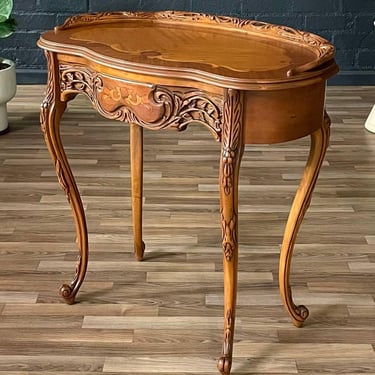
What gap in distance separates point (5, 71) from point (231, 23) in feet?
6.00

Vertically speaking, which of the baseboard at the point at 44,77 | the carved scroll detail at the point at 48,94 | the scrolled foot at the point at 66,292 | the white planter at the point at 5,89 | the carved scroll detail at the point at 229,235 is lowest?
the baseboard at the point at 44,77

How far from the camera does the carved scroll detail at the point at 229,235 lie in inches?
70.1

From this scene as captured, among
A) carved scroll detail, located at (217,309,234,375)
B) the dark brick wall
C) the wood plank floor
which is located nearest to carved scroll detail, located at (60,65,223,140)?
carved scroll detail, located at (217,309,234,375)

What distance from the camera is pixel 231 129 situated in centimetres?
166

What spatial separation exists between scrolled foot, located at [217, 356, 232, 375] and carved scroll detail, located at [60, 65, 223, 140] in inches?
24.1

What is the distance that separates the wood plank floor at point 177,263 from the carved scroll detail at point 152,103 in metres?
0.66

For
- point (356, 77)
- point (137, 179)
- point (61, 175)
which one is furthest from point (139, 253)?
point (356, 77)

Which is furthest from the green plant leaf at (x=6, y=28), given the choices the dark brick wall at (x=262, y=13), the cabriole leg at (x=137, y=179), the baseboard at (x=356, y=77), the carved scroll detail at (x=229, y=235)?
the carved scroll detail at (x=229, y=235)

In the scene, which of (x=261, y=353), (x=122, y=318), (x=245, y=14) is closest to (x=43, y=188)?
(x=122, y=318)

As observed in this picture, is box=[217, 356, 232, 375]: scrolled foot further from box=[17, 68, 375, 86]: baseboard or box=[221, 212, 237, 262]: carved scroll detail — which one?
box=[17, 68, 375, 86]: baseboard

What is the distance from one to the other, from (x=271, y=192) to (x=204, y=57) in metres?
1.38

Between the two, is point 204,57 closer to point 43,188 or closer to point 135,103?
point 135,103

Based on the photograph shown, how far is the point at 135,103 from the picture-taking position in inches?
70.1

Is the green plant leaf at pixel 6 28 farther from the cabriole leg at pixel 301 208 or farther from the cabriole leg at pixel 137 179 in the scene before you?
the cabriole leg at pixel 301 208
